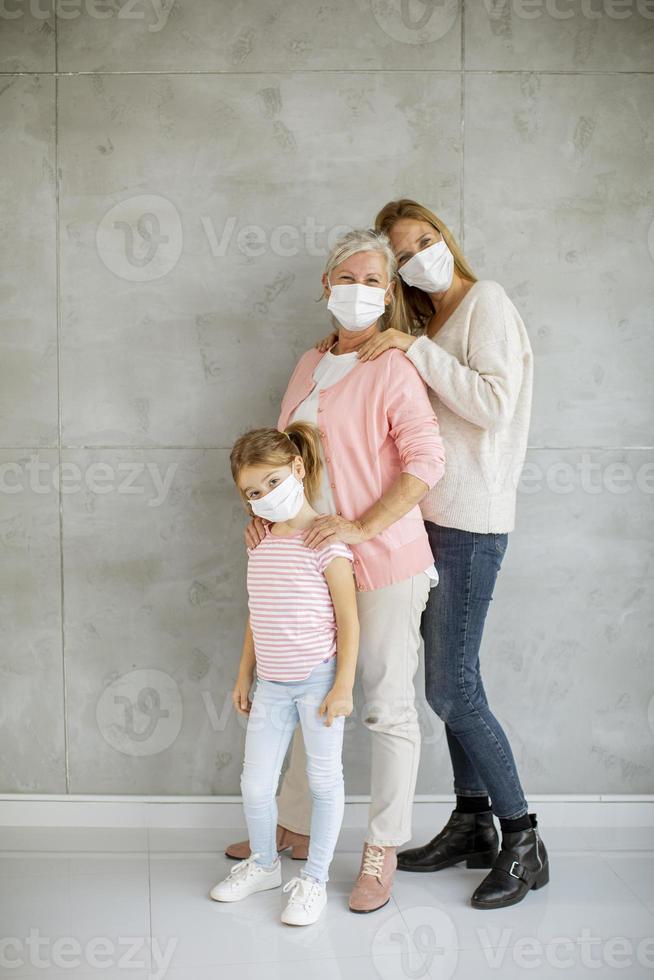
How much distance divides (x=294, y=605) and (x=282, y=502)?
24cm

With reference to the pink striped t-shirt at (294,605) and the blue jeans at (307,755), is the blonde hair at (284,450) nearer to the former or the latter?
the pink striped t-shirt at (294,605)

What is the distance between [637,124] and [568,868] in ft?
6.62

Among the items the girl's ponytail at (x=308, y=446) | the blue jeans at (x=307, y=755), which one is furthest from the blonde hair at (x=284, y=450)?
the blue jeans at (x=307, y=755)

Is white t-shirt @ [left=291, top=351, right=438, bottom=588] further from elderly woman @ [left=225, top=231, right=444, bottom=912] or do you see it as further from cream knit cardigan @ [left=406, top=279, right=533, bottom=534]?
cream knit cardigan @ [left=406, top=279, right=533, bottom=534]

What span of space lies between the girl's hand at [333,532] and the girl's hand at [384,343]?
390 millimetres

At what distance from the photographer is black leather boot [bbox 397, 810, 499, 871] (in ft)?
7.48

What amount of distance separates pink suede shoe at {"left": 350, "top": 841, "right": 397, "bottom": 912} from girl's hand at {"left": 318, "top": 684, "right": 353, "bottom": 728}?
1.19 ft

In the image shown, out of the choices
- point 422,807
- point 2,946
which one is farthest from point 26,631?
point 422,807

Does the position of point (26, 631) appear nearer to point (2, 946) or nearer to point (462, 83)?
point (2, 946)

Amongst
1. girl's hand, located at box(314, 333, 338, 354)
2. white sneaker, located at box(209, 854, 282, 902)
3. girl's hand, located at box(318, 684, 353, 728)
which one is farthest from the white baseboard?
girl's hand, located at box(314, 333, 338, 354)

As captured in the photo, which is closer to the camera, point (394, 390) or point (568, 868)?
point (394, 390)

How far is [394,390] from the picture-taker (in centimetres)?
203

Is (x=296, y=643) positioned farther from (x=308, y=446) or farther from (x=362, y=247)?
(x=362, y=247)

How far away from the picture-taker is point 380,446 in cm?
206
